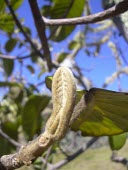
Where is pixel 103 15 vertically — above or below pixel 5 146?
above

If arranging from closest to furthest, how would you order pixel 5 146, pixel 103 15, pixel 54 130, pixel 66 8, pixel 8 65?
pixel 54 130 → pixel 103 15 → pixel 66 8 → pixel 5 146 → pixel 8 65

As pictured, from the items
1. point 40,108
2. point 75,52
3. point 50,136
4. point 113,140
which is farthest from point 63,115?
point 75,52

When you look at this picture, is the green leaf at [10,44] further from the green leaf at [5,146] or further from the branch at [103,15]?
the branch at [103,15]

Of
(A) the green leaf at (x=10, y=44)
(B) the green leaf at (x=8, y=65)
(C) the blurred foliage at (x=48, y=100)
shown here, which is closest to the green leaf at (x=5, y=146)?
(C) the blurred foliage at (x=48, y=100)

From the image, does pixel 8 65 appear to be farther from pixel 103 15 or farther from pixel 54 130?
pixel 54 130

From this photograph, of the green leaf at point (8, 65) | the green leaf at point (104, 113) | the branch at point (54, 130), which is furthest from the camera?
the green leaf at point (8, 65)

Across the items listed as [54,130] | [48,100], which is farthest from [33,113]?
[54,130]

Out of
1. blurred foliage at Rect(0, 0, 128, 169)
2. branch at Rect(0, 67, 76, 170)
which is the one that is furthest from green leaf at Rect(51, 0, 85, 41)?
branch at Rect(0, 67, 76, 170)
